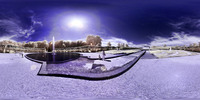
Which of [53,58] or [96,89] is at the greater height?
[53,58]

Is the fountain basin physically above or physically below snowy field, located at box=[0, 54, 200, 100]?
above

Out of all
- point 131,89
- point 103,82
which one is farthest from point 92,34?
point 131,89

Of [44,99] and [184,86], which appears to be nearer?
[44,99]

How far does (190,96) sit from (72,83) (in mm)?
2465

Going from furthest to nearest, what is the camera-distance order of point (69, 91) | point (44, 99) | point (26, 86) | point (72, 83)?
1. point (72, 83)
2. point (26, 86)
3. point (69, 91)
4. point (44, 99)

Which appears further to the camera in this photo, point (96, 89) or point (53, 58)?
point (53, 58)

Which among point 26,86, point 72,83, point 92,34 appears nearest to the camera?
point 26,86

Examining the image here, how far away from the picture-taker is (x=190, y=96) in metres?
1.89

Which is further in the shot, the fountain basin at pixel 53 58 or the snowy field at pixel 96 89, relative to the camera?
the fountain basin at pixel 53 58

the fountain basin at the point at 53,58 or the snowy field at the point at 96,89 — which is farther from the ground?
the fountain basin at the point at 53,58

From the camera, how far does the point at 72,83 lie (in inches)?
92.5

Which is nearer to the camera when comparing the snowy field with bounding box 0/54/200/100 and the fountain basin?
the snowy field with bounding box 0/54/200/100

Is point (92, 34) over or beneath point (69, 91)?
over

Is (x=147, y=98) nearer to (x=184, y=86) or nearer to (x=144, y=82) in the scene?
(x=144, y=82)
